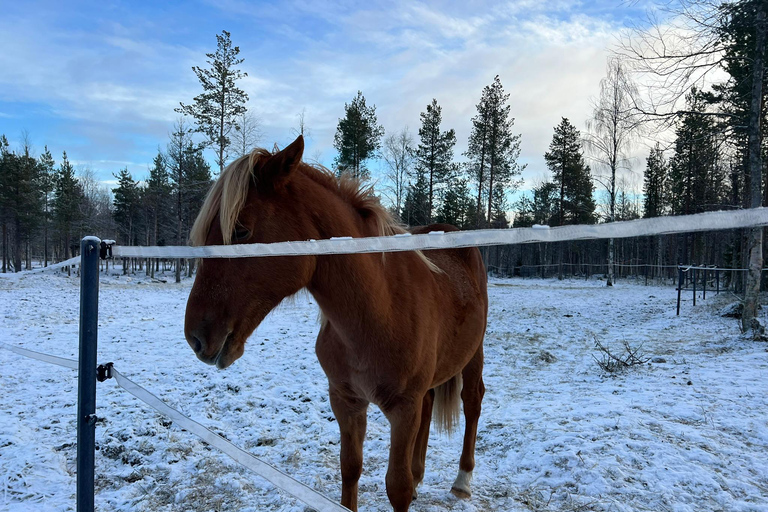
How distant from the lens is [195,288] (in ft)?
5.40

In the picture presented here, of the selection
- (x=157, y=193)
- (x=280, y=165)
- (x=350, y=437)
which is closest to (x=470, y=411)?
(x=350, y=437)

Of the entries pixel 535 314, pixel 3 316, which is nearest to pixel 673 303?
pixel 535 314

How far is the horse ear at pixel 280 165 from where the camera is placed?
1727mm

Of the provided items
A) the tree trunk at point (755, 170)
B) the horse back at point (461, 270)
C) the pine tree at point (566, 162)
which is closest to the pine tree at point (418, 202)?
the pine tree at point (566, 162)

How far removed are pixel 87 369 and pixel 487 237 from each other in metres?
1.60

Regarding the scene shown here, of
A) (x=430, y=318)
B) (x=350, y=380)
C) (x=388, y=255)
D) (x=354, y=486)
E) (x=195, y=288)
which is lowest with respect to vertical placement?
(x=354, y=486)

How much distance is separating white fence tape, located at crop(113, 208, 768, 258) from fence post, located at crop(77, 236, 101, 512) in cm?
15

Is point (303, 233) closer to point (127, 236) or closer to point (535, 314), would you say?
point (535, 314)

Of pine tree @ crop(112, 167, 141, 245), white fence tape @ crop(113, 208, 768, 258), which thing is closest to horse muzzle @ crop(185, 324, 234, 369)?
white fence tape @ crop(113, 208, 768, 258)

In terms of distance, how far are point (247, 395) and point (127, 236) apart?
4517 cm

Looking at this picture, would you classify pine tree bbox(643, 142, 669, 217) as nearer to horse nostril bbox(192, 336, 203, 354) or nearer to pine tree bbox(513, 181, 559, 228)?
pine tree bbox(513, 181, 559, 228)

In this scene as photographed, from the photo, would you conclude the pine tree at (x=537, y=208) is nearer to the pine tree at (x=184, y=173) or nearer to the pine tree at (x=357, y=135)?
the pine tree at (x=357, y=135)

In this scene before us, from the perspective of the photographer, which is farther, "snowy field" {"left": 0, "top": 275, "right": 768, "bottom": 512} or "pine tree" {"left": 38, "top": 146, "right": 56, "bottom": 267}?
"pine tree" {"left": 38, "top": 146, "right": 56, "bottom": 267}

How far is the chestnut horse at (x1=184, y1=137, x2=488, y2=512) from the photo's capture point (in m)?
1.63
